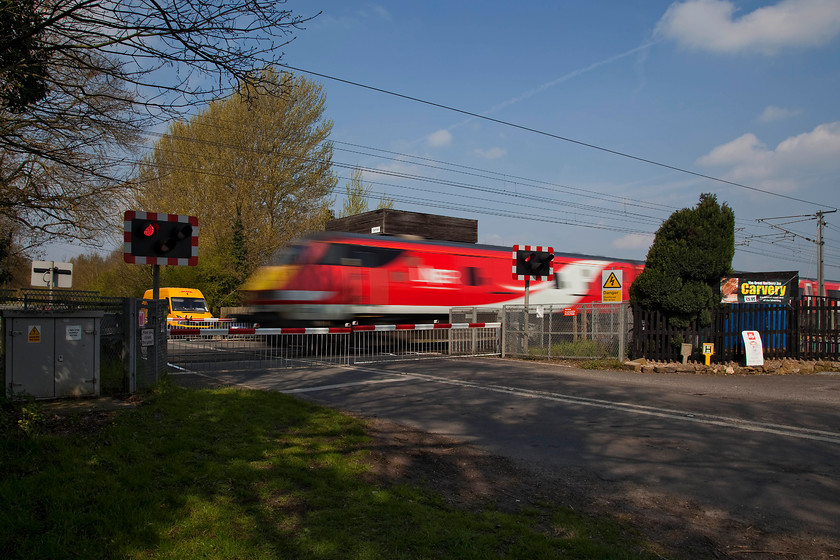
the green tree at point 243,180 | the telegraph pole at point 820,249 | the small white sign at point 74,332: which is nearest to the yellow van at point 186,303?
the green tree at point 243,180

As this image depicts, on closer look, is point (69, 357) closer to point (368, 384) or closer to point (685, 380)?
point (368, 384)

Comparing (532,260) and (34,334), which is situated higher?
(532,260)

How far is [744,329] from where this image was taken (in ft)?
46.5

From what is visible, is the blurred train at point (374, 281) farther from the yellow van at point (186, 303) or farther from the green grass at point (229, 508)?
the green grass at point (229, 508)

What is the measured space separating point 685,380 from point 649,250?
3725 millimetres

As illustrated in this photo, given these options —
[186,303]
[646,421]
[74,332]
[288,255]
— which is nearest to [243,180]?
[186,303]

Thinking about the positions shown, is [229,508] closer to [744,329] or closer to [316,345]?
[316,345]

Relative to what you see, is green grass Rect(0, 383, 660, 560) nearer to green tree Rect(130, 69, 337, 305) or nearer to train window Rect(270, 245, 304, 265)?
train window Rect(270, 245, 304, 265)

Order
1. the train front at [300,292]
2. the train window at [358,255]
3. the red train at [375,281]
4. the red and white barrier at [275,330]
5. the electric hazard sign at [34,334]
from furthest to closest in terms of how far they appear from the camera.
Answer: the train window at [358,255] → the red train at [375,281] → the train front at [300,292] → the red and white barrier at [275,330] → the electric hazard sign at [34,334]

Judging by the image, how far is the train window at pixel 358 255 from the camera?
18.8m

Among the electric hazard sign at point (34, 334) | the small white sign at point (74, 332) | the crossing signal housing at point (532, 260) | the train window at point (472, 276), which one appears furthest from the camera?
the train window at point (472, 276)

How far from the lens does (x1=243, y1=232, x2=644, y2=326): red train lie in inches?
723

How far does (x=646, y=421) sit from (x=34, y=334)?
24.9ft

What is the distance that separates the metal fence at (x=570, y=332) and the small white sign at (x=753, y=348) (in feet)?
8.29
